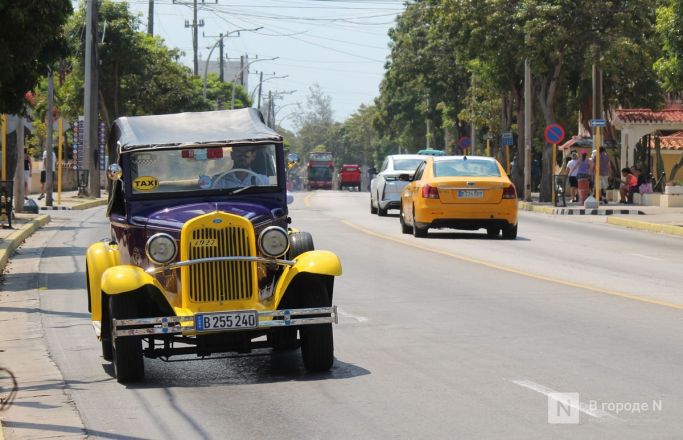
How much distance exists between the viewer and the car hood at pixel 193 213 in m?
10.9

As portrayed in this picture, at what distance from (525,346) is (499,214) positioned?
48.6 ft

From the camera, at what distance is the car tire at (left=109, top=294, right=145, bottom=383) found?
397 inches

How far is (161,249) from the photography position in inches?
410

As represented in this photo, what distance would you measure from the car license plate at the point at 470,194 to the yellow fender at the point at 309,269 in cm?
1562

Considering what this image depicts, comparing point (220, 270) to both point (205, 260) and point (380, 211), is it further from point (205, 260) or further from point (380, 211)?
point (380, 211)

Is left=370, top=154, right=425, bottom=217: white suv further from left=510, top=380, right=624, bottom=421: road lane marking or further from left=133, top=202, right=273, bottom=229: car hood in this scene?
left=510, top=380, right=624, bottom=421: road lane marking

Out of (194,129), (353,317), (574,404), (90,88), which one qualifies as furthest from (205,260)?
(90,88)

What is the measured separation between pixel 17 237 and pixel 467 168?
8836mm

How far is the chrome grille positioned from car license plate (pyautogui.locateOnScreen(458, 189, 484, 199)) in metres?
15.9

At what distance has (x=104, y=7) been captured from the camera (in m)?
71.8

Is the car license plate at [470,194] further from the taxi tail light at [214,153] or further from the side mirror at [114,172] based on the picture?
the side mirror at [114,172]

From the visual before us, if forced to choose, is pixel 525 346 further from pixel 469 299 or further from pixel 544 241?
pixel 544 241

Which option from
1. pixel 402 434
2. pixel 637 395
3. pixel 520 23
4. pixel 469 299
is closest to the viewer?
pixel 402 434

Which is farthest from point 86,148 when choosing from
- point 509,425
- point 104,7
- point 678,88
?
point 509,425
